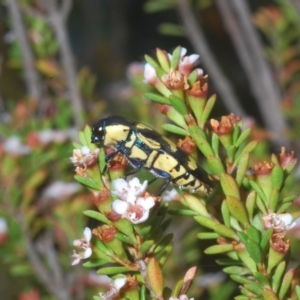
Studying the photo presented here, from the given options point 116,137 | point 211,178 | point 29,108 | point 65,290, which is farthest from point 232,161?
point 29,108

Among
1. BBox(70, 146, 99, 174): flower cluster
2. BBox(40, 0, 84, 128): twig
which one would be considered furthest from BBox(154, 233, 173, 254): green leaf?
BBox(40, 0, 84, 128): twig

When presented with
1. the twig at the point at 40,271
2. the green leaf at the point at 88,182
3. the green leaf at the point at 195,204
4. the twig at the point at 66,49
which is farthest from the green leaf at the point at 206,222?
the twig at the point at 66,49

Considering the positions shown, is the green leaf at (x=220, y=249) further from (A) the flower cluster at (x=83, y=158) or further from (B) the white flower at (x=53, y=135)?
(B) the white flower at (x=53, y=135)

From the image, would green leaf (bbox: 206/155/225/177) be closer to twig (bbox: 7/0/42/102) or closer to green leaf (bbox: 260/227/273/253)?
green leaf (bbox: 260/227/273/253)

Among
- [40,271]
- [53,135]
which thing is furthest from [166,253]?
[53,135]

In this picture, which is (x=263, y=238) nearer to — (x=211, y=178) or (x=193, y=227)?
(x=211, y=178)

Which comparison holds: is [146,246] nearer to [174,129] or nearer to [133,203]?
[133,203]
